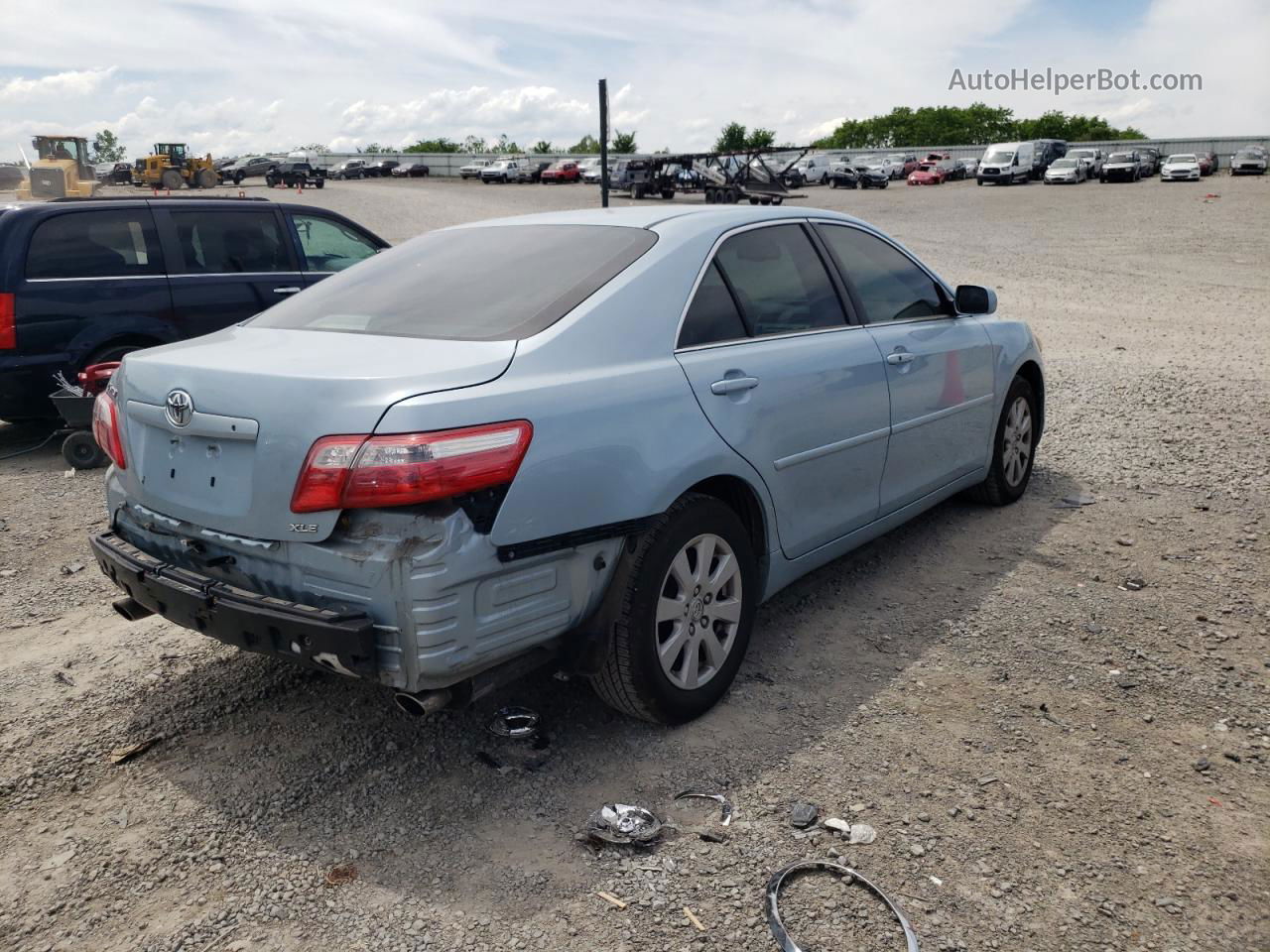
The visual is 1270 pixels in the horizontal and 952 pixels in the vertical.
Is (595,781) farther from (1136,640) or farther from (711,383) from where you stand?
(1136,640)

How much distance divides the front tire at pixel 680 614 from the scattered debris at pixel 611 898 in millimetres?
673

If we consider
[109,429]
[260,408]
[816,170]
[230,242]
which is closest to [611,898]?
[260,408]

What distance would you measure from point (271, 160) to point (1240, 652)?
60.7m

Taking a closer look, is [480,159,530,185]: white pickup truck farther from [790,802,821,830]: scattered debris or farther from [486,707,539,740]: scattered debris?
[790,802,821,830]: scattered debris

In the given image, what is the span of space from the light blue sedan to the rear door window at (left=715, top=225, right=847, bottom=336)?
0.01 meters

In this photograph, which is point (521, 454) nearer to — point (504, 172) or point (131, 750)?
point (131, 750)

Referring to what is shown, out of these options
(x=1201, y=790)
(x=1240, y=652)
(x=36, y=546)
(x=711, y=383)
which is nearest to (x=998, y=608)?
(x=1240, y=652)

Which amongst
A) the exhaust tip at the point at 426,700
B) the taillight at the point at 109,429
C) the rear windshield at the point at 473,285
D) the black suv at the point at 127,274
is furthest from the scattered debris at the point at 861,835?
the black suv at the point at 127,274

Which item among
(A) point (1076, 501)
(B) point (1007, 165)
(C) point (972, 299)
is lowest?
(A) point (1076, 501)

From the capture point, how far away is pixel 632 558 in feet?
10.2

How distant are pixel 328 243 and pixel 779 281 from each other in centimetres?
583

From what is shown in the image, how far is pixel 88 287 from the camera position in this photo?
724 centimetres

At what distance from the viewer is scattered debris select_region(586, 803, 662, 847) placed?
9.48 ft

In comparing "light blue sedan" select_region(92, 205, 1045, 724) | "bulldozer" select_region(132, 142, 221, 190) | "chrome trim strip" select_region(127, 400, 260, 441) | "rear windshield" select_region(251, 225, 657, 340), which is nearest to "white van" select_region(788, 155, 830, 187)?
"bulldozer" select_region(132, 142, 221, 190)
